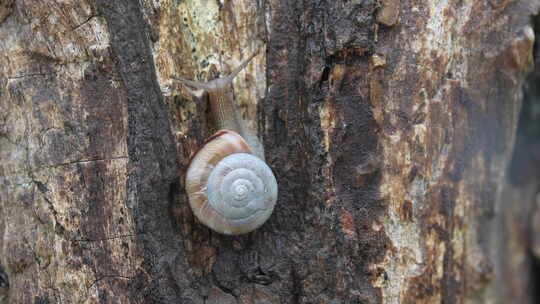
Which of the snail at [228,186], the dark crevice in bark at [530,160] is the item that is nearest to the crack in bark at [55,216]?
the snail at [228,186]

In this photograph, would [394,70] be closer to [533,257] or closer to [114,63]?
[114,63]

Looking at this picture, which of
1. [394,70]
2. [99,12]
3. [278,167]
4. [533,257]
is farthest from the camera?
[533,257]

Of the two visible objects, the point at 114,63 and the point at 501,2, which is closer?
the point at 114,63

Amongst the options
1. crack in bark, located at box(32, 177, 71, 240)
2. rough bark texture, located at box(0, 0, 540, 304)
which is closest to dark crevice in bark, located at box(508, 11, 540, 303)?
rough bark texture, located at box(0, 0, 540, 304)

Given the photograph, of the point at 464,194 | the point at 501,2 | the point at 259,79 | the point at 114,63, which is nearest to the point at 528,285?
the point at 464,194

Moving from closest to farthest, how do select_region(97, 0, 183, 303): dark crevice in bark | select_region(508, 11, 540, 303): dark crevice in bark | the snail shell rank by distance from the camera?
select_region(97, 0, 183, 303): dark crevice in bark
the snail shell
select_region(508, 11, 540, 303): dark crevice in bark

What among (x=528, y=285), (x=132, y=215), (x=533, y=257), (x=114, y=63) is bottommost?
(x=528, y=285)

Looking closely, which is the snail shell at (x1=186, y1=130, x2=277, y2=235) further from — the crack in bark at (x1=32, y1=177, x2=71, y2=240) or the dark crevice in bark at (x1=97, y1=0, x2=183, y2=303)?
the crack in bark at (x1=32, y1=177, x2=71, y2=240)
